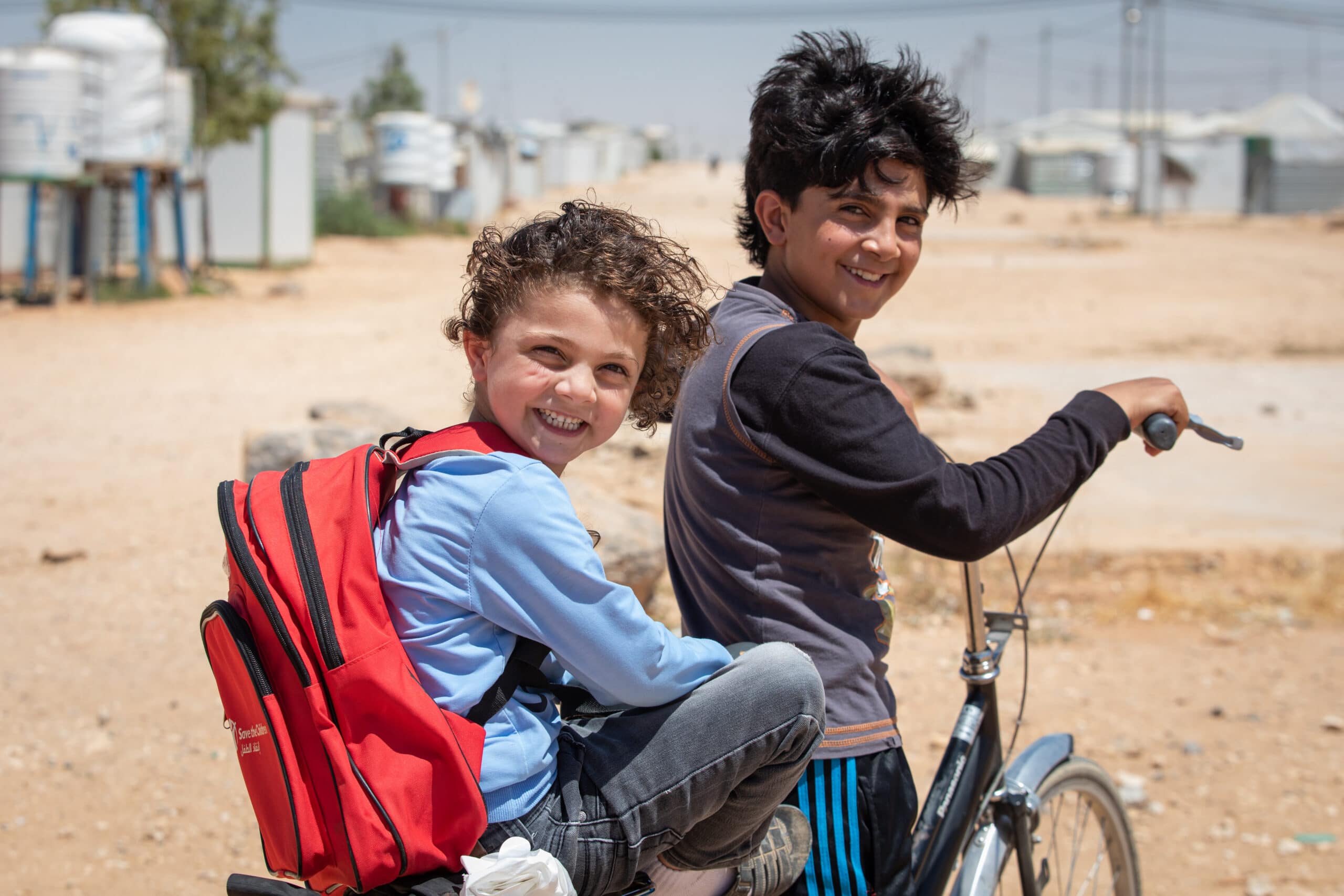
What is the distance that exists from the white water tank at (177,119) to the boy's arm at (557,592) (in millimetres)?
16005

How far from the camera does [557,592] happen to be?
4.53 ft

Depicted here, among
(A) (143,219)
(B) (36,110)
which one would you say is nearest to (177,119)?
(A) (143,219)

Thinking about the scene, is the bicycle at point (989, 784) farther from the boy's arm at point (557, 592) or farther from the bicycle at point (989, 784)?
the boy's arm at point (557, 592)

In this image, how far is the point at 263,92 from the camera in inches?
745

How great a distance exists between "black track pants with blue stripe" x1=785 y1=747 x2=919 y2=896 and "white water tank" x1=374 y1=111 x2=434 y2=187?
2928 cm

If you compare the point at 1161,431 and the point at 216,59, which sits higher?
the point at 216,59

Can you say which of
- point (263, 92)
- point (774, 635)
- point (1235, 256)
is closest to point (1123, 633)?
point (774, 635)

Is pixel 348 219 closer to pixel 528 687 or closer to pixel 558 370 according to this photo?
pixel 558 370

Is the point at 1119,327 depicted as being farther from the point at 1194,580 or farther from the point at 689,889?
the point at 689,889

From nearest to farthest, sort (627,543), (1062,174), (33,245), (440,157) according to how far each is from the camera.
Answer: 1. (627,543)
2. (33,245)
3. (440,157)
4. (1062,174)

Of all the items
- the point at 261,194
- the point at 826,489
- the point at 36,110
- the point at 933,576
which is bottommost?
the point at 933,576

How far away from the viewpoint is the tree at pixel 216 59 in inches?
736

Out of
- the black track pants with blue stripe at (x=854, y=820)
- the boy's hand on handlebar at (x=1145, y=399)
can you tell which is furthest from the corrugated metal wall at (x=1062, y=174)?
the black track pants with blue stripe at (x=854, y=820)

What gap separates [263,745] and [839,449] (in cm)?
83
